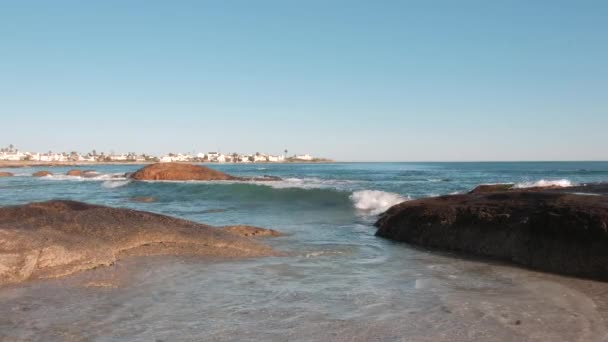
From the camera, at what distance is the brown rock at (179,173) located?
139ft

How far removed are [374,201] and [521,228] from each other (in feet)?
43.5

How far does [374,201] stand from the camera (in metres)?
22.4

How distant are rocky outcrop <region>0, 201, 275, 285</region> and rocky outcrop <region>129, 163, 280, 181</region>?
31.3 metres

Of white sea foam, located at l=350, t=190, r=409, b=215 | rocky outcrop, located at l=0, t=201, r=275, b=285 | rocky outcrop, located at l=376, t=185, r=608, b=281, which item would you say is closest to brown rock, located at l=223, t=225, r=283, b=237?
rocky outcrop, located at l=0, t=201, r=275, b=285

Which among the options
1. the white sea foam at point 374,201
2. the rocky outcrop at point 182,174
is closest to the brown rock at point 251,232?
the white sea foam at point 374,201

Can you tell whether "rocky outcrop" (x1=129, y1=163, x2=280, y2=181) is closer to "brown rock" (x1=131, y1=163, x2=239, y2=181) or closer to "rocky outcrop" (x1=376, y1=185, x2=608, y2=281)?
"brown rock" (x1=131, y1=163, x2=239, y2=181)

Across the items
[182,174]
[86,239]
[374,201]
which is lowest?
[374,201]

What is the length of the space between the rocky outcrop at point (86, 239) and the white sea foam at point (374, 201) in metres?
11.8

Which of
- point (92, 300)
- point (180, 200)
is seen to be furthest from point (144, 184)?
point (92, 300)

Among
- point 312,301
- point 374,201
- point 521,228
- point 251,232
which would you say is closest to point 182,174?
point 374,201

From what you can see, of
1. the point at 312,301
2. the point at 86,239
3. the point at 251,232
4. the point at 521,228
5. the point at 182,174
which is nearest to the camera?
the point at 312,301

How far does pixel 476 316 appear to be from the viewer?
5.70 metres

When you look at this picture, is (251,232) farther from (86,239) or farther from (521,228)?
(521,228)

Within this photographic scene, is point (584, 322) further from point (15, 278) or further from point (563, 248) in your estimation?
point (15, 278)
